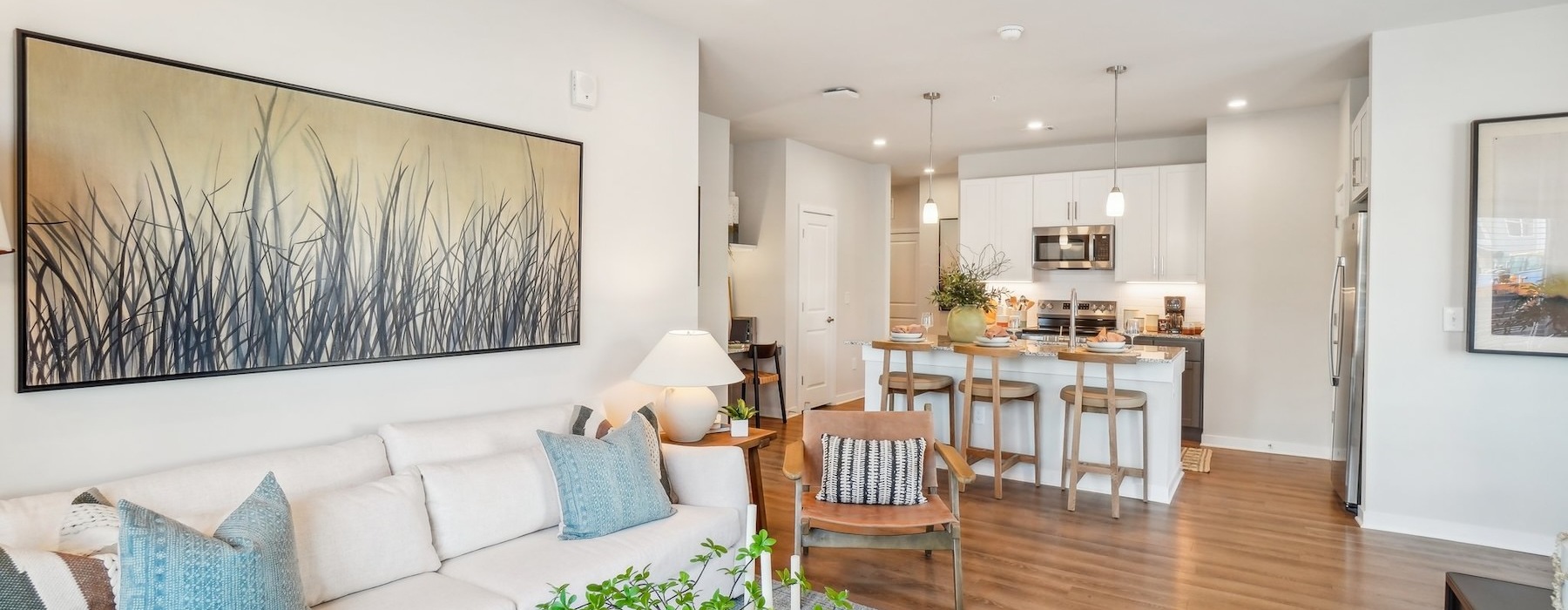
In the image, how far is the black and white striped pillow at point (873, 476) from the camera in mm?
3133

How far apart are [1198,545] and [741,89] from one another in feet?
12.1

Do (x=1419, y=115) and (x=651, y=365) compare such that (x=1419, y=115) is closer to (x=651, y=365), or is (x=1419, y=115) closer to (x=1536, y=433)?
(x=1536, y=433)

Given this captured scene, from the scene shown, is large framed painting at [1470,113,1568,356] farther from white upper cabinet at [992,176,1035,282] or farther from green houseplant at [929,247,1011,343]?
white upper cabinet at [992,176,1035,282]

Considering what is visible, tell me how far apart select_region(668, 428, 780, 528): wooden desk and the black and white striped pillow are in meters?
0.37

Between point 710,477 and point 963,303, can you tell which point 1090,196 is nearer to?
point 963,303

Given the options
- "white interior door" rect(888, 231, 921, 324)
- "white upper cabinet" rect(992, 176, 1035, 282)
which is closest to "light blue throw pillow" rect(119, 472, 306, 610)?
"white upper cabinet" rect(992, 176, 1035, 282)

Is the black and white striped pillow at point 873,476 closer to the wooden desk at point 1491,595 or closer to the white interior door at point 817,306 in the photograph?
the wooden desk at point 1491,595

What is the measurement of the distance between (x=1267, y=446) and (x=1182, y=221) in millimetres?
1822

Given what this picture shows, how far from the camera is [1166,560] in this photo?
349 cm

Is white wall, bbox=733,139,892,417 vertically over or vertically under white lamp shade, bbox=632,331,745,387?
over

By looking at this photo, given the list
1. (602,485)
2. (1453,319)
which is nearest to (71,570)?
(602,485)

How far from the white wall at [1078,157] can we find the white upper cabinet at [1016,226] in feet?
0.55

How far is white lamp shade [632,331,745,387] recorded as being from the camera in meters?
3.25

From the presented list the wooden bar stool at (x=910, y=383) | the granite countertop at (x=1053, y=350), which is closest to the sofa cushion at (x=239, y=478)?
the wooden bar stool at (x=910, y=383)
